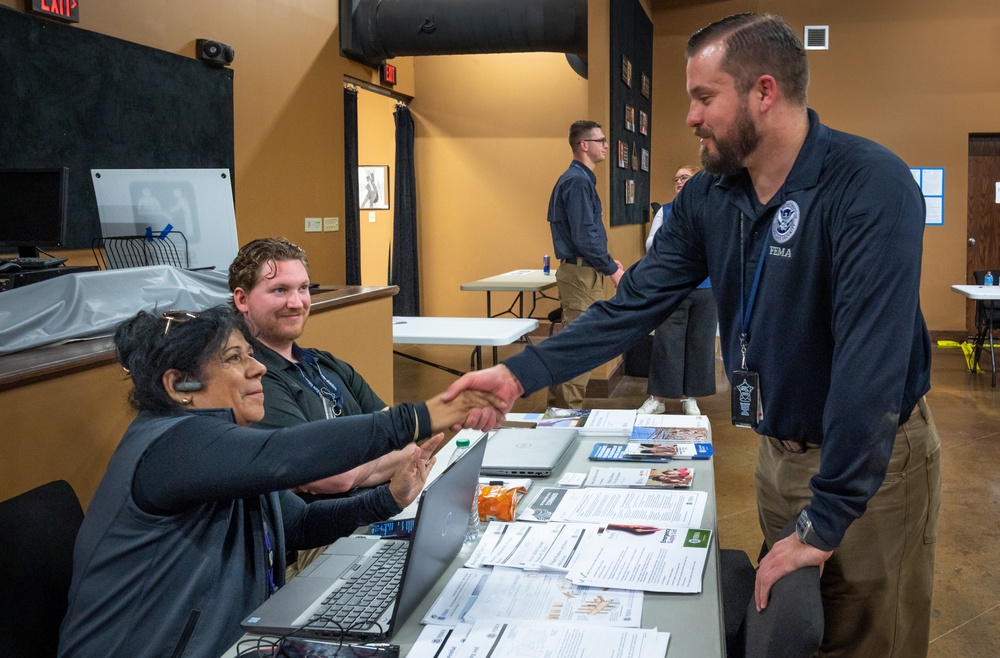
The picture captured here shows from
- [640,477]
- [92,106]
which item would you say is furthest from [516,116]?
[640,477]

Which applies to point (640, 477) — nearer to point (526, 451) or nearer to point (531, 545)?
point (526, 451)

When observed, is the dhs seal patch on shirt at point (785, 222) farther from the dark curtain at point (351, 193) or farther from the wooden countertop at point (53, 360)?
the dark curtain at point (351, 193)

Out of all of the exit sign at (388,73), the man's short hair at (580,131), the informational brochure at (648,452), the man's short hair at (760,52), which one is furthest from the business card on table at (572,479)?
the exit sign at (388,73)

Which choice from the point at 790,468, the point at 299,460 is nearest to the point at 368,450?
the point at 299,460

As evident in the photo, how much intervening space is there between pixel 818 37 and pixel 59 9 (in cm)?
732

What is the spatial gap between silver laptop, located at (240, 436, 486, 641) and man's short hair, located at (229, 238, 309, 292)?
104 centimetres

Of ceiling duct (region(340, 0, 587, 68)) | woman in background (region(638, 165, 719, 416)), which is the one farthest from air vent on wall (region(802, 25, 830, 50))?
woman in background (region(638, 165, 719, 416))

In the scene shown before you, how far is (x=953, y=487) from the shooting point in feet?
14.1

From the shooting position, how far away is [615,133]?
6.98 m

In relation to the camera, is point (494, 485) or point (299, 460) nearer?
point (299, 460)

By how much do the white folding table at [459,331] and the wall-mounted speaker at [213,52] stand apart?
229cm

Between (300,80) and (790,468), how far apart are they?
6233mm

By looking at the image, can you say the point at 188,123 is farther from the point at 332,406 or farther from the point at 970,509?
the point at 970,509

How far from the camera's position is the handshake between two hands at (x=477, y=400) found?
1719mm
